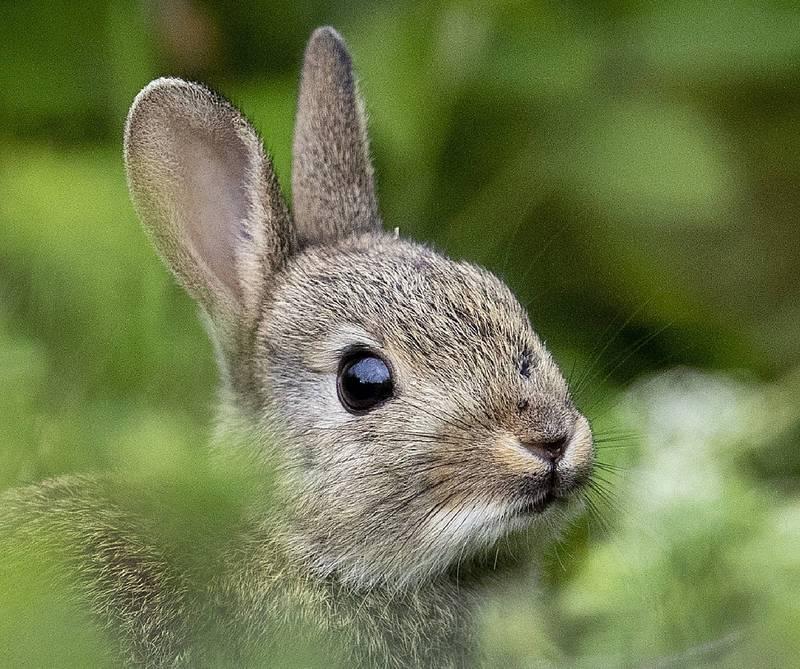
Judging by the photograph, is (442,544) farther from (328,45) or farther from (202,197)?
(328,45)

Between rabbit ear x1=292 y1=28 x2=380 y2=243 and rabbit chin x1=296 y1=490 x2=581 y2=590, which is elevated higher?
rabbit ear x1=292 y1=28 x2=380 y2=243

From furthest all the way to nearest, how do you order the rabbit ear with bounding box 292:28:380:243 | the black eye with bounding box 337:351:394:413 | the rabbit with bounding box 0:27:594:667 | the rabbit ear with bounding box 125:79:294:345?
the rabbit ear with bounding box 292:28:380:243 < the rabbit ear with bounding box 125:79:294:345 < the black eye with bounding box 337:351:394:413 < the rabbit with bounding box 0:27:594:667

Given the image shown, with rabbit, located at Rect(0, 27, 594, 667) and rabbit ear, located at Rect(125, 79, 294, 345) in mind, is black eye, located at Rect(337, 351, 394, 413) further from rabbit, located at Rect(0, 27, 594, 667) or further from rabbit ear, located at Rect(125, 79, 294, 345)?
rabbit ear, located at Rect(125, 79, 294, 345)

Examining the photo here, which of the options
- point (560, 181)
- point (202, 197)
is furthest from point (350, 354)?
point (560, 181)

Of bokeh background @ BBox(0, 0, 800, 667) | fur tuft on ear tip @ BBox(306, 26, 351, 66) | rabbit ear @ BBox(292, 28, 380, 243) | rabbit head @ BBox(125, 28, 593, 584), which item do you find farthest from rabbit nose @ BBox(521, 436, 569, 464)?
fur tuft on ear tip @ BBox(306, 26, 351, 66)

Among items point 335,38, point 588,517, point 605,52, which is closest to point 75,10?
point 335,38

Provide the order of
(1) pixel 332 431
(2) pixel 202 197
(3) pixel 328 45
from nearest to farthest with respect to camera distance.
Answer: (1) pixel 332 431, (2) pixel 202 197, (3) pixel 328 45

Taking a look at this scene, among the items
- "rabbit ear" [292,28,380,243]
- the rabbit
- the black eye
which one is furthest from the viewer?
"rabbit ear" [292,28,380,243]

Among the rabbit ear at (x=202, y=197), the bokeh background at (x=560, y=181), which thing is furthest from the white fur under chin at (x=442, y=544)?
the rabbit ear at (x=202, y=197)

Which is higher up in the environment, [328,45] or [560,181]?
[328,45]
